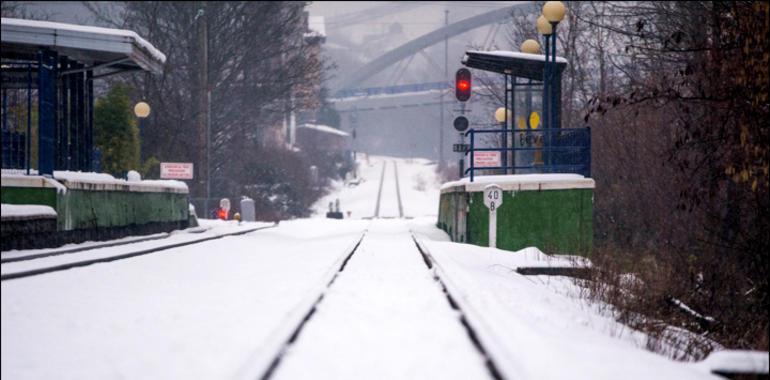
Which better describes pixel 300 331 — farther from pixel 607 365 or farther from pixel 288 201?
pixel 288 201

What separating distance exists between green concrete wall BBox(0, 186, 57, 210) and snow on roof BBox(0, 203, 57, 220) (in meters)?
0.17

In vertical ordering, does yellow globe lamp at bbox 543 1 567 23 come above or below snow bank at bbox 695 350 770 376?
above

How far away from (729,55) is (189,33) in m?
32.4

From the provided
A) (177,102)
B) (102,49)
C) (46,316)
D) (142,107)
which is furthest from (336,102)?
(46,316)

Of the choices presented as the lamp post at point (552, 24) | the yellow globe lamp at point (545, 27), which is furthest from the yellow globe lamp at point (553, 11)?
the yellow globe lamp at point (545, 27)

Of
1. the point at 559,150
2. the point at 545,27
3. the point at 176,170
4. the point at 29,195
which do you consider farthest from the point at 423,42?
the point at 29,195

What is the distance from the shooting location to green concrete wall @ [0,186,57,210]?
12070 millimetres

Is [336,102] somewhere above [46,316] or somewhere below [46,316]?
above

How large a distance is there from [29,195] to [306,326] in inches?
311

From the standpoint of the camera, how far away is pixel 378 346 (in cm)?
534

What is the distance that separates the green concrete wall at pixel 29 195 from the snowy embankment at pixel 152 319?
2.75 m

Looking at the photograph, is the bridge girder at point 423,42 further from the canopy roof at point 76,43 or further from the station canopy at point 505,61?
the canopy roof at point 76,43

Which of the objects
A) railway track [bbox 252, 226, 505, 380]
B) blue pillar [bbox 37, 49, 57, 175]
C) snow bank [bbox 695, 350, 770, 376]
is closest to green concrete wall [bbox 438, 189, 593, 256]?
railway track [bbox 252, 226, 505, 380]

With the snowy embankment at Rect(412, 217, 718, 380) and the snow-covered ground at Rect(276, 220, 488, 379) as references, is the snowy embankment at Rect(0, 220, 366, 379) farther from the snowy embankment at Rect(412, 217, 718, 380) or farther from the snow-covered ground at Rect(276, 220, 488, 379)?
the snowy embankment at Rect(412, 217, 718, 380)
